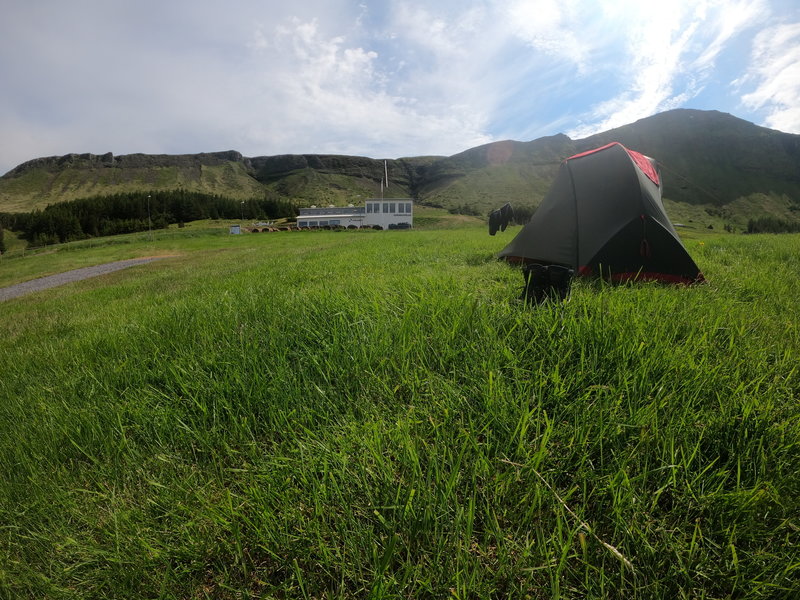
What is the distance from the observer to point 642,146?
510 ft

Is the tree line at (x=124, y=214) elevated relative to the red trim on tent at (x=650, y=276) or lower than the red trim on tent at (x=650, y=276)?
elevated

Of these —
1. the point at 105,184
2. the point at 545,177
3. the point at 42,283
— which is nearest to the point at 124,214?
the point at 42,283

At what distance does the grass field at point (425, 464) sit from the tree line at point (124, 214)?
112387mm

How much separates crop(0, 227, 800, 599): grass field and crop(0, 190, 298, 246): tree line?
4425 inches

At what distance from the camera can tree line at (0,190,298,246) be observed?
9675 centimetres

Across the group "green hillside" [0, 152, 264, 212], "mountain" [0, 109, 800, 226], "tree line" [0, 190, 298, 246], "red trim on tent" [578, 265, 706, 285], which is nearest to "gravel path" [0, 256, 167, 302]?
"red trim on tent" [578, 265, 706, 285]

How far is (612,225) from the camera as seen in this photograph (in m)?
4.71

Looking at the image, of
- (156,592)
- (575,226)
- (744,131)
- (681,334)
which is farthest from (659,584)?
(744,131)

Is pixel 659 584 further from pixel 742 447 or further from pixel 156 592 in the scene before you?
pixel 156 592

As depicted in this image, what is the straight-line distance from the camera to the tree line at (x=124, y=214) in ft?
317

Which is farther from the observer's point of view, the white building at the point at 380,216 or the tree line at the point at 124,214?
the tree line at the point at 124,214

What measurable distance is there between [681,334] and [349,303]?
8.45ft

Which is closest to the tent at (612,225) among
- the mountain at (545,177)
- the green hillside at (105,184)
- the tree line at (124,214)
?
the tree line at (124,214)

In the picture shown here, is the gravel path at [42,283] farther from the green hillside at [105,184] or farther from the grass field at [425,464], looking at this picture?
the green hillside at [105,184]
